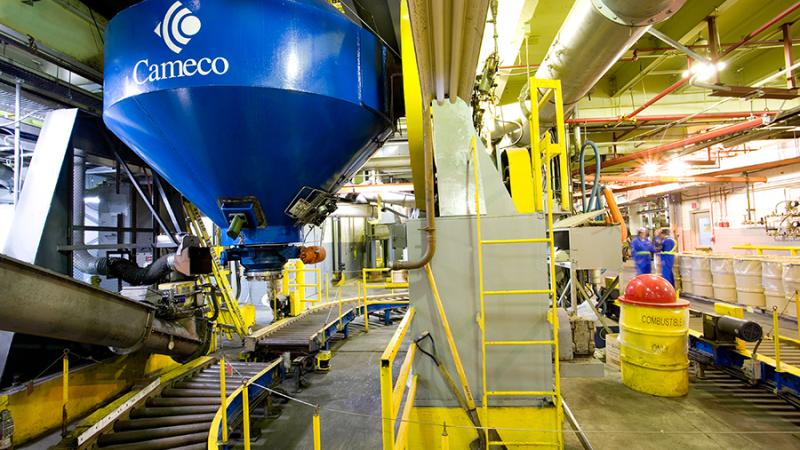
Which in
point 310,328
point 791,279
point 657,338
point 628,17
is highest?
point 628,17

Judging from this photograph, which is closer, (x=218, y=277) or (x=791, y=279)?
(x=218, y=277)

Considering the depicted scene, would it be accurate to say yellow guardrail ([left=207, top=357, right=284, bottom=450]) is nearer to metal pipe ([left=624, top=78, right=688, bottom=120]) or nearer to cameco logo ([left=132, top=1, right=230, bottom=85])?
cameco logo ([left=132, top=1, right=230, bottom=85])

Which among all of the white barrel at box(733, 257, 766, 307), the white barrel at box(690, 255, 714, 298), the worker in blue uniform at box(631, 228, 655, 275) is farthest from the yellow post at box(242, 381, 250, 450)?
the white barrel at box(690, 255, 714, 298)

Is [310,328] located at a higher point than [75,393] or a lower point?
higher

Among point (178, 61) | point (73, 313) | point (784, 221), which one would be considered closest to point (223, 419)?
point (73, 313)

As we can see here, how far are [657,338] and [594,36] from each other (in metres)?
3.92

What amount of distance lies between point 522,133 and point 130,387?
7.11m

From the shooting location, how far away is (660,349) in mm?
4512

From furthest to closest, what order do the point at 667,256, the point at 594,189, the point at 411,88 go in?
the point at 667,256 < the point at 594,189 < the point at 411,88

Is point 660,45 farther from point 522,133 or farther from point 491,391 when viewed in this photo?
point 491,391

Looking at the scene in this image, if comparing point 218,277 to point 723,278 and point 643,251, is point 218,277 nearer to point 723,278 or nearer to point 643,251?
→ point 643,251

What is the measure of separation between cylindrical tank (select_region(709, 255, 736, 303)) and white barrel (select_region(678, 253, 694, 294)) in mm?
885

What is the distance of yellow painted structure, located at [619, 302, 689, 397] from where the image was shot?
4480mm

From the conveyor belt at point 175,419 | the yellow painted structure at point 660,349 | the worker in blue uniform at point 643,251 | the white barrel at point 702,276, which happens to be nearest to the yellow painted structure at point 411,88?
the conveyor belt at point 175,419
